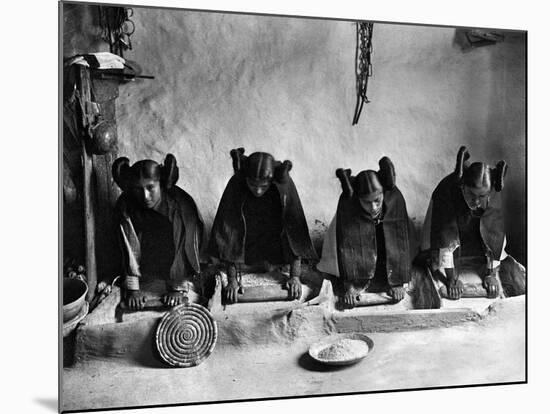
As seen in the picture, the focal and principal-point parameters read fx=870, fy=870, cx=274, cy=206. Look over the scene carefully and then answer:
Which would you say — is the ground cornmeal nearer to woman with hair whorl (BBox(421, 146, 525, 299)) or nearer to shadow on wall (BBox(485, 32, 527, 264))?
woman with hair whorl (BBox(421, 146, 525, 299))

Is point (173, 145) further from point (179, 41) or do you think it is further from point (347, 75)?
point (347, 75)

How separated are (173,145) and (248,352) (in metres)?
1.01

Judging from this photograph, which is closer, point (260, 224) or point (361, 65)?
point (260, 224)

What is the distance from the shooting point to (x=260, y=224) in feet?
13.3

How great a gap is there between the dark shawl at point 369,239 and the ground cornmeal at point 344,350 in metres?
0.31

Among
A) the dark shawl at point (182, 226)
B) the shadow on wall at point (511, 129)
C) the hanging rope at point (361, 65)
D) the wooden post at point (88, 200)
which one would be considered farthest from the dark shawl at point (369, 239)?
the wooden post at point (88, 200)

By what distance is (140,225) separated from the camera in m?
3.90

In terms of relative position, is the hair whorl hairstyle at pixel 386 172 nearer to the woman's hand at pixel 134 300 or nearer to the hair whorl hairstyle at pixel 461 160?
the hair whorl hairstyle at pixel 461 160

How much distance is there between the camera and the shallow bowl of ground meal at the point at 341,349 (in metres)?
4.07

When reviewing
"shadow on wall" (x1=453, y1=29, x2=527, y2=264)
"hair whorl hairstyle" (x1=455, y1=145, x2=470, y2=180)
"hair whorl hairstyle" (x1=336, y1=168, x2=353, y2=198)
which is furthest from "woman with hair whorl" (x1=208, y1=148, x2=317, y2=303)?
"shadow on wall" (x1=453, y1=29, x2=527, y2=264)

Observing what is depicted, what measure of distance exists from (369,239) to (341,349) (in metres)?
0.54

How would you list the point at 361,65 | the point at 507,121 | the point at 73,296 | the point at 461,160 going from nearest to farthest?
the point at 73,296, the point at 361,65, the point at 461,160, the point at 507,121

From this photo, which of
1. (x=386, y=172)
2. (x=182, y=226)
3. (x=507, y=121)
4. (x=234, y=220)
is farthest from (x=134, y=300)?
(x=507, y=121)

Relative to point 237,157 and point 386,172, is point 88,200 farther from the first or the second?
point 386,172
